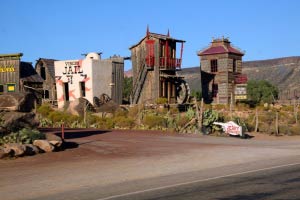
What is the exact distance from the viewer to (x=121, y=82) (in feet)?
144

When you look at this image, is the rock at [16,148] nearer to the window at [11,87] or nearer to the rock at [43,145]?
the rock at [43,145]

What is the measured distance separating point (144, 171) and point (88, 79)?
2653 cm

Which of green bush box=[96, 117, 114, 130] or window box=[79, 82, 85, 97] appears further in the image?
window box=[79, 82, 85, 97]

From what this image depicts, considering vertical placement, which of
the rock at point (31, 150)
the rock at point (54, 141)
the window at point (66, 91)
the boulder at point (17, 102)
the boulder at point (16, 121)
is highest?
the window at point (66, 91)

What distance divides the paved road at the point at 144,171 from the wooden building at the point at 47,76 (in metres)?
25.6

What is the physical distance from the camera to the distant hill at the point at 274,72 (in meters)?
84.8

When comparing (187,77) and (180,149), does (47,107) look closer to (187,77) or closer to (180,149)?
(180,149)

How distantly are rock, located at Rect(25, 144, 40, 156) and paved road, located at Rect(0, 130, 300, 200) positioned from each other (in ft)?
Result: 1.37

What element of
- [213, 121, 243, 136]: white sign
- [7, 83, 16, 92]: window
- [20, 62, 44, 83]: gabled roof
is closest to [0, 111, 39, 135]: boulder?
[213, 121, 243, 136]: white sign

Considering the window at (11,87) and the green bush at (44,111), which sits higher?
the window at (11,87)

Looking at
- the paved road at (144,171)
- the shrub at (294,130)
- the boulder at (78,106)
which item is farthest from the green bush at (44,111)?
the shrub at (294,130)

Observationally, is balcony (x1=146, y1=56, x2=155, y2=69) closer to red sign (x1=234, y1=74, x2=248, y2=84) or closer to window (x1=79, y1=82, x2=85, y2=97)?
window (x1=79, y1=82, x2=85, y2=97)

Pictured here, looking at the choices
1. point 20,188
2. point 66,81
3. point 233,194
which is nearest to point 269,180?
point 233,194

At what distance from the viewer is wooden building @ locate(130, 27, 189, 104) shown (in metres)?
45.9
